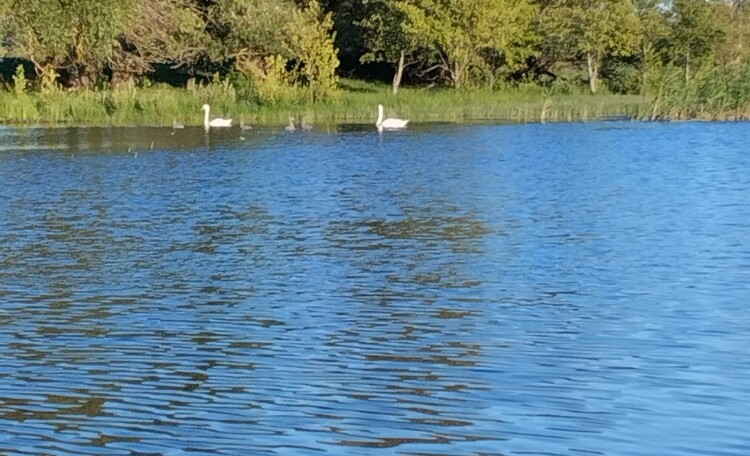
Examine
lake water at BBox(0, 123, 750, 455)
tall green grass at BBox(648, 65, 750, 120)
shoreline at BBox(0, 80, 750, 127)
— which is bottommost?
lake water at BBox(0, 123, 750, 455)

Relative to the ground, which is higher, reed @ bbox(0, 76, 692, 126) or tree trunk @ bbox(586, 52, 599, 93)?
tree trunk @ bbox(586, 52, 599, 93)

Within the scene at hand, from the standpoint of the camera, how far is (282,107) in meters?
49.8

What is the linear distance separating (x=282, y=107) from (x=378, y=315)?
124 feet

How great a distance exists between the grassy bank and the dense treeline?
1.08 metres

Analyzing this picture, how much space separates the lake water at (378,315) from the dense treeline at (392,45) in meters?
22.0

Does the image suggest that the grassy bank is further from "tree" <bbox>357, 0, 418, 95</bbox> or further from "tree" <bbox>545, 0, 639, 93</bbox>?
"tree" <bbox>545, 0, 639, 93</bbox>

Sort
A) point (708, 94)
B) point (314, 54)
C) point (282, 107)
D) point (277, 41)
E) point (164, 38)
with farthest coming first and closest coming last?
point (164, 38)
point (277, 41)
point (314, 54)
point (282, 107)
point (708, 94)

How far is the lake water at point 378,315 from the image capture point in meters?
8.85

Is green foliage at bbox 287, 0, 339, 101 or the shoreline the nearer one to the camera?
the shoreline

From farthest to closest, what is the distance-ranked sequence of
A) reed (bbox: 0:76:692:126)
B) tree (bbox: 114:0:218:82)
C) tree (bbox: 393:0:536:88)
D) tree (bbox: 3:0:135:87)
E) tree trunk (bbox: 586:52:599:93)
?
tree trunk (bbox: 586:52:599:93)
tree (bbox: 393:0:536:88)
tree (bbox: 114:0:218:82)
tree (bbox: 3:0:135:87)
reed (bbox: 0:76:692:126)

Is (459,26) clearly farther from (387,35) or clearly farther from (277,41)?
(277,41)

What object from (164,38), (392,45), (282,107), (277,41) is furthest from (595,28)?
(164,38)

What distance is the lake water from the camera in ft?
29.0

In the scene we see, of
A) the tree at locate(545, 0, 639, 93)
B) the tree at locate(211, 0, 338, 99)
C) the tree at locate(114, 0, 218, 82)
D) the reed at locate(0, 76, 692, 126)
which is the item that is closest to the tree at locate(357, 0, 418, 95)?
the reed at locate(0, 76, 692, 126)
